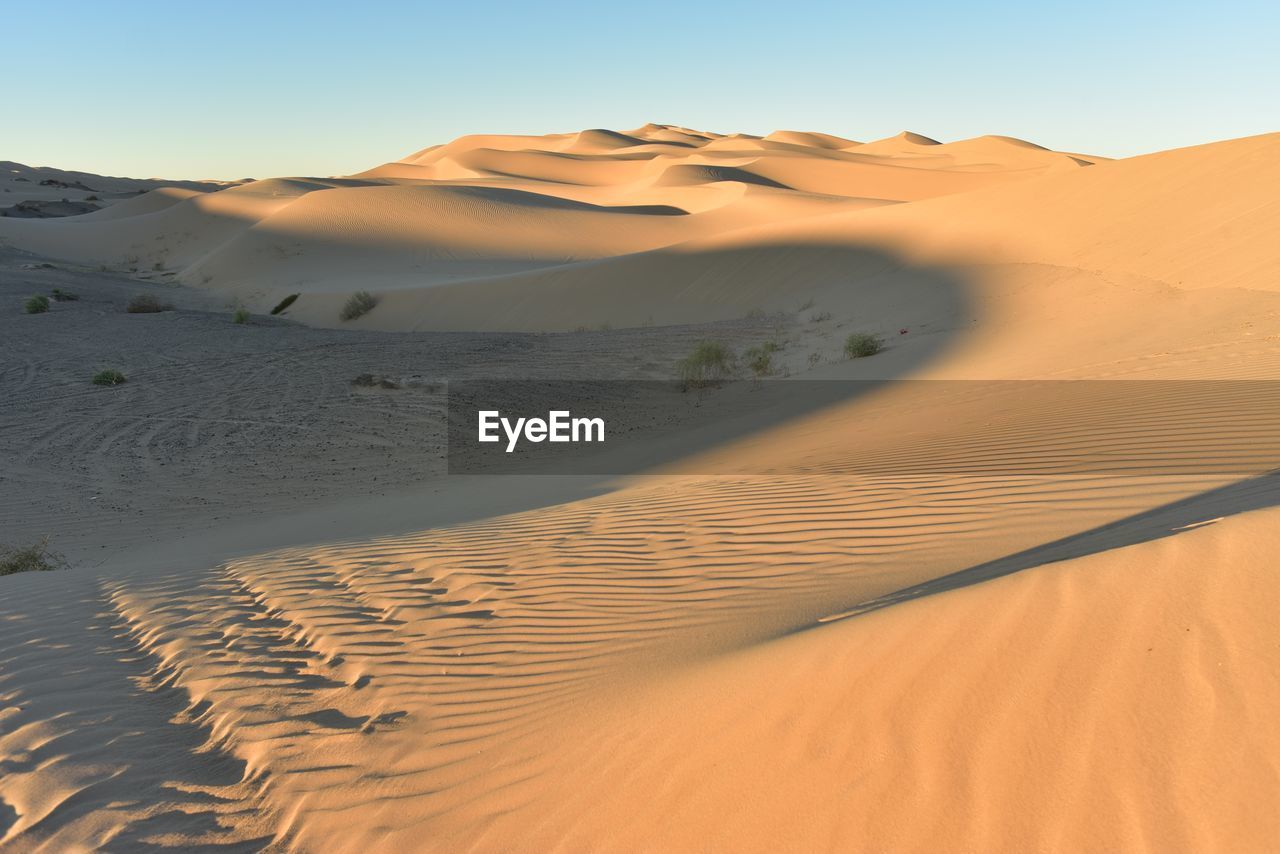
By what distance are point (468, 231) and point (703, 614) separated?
1784 inches

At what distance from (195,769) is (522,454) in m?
8.67

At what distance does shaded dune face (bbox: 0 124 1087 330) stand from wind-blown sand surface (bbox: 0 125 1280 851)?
1188cm

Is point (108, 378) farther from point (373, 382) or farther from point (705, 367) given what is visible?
point (705, 367)

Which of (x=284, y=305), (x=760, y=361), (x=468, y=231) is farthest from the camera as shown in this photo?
(x=468, y=231)

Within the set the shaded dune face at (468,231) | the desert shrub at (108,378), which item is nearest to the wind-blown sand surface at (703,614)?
the desert shrub at (108,378)

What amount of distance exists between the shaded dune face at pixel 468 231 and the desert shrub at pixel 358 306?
1.46 ft

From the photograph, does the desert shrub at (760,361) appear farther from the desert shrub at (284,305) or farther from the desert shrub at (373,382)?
the desert shrub at (284,305)

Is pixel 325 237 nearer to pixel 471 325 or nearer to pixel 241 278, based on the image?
pixel 241 278

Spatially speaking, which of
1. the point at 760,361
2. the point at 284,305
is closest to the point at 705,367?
the point at 760,361

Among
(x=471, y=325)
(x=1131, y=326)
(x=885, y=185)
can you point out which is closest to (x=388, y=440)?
(x=1131, y=326)

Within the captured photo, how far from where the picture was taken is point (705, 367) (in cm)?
1598

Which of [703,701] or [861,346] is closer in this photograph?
[703,701]

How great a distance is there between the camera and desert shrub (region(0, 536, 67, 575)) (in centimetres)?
788

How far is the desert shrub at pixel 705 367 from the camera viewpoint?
15.8 m
